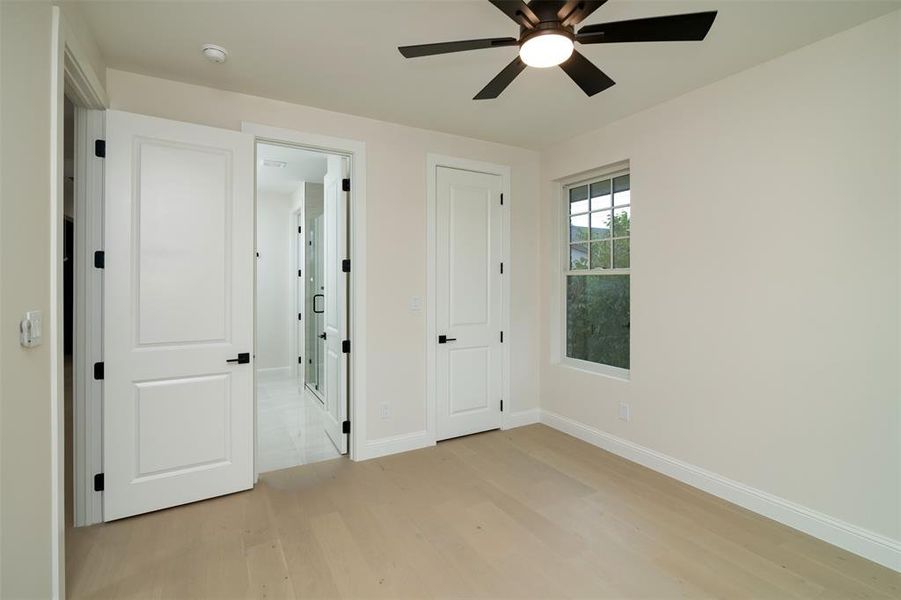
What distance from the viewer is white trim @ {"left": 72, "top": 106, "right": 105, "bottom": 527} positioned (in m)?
2.37

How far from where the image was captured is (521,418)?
13.4 feet

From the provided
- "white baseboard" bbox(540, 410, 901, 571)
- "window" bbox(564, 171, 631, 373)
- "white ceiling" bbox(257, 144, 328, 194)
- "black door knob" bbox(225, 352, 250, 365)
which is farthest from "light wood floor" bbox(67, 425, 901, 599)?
"white ceiling" bbox(257, 144, 328, 194)

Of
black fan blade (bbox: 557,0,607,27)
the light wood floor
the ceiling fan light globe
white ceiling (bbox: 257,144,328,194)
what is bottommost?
the light wood floor

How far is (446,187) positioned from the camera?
11.9ft

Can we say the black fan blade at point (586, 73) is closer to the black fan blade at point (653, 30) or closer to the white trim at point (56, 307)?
the black fan blade at point (653, 30)

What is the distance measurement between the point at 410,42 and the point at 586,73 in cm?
99

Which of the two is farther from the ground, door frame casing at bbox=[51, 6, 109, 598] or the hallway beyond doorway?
door frame casing at bbox=[51, 6, 109, 598]

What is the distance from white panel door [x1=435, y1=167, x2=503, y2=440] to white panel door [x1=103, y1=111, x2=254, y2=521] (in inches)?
60.0

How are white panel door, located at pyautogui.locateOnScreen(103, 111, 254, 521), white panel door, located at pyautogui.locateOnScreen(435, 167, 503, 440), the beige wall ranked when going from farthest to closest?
white panel door, located at pyautogui.locateOnScreen(435, 167, 503, 440) < white panel door, located at pyautogui.locateOnScreen(103, 111, 254, 521) < the beige wall

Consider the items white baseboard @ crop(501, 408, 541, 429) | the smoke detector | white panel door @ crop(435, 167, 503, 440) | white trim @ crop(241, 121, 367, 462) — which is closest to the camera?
the smoke detector

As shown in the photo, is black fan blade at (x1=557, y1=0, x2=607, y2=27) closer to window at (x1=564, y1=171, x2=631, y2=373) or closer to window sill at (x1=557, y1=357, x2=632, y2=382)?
window at (x1=564, y1=171, x2=631, y2=373)

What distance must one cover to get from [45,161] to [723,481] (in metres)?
3.84

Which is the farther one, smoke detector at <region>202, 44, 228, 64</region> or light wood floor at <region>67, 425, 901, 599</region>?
smoke detector at <region>202, 44, 228, 64</region>

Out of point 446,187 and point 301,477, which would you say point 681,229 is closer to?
point 446,187
